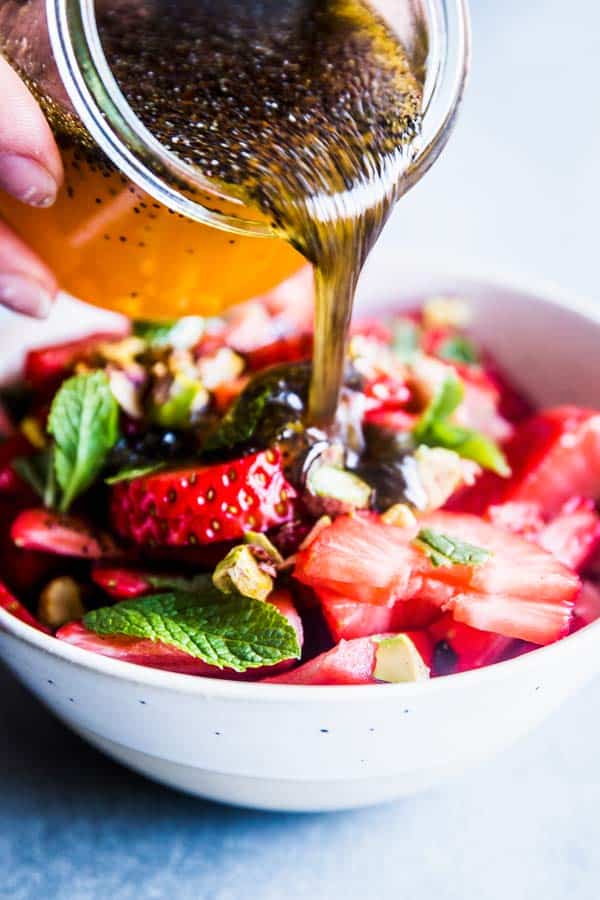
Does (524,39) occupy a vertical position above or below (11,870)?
above

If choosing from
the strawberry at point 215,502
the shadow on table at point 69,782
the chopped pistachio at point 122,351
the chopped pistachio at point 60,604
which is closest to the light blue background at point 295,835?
the shadow on table at point 69,782

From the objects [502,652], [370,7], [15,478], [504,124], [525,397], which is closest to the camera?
[502,652]

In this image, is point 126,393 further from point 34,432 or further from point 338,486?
point 338,486

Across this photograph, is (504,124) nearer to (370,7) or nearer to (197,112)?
(370,7)

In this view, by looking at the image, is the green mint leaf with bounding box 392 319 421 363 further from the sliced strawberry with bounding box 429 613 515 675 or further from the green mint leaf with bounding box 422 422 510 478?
the sliced strawberry with bounding box 429 613 515 675

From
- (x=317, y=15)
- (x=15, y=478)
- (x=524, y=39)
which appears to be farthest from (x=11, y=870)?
(x=524, y=39)

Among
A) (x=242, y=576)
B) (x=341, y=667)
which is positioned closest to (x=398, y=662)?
(x=341, y=667)

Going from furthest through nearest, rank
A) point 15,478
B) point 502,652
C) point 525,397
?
point 525,397 < point 15,478 < point 502,652
